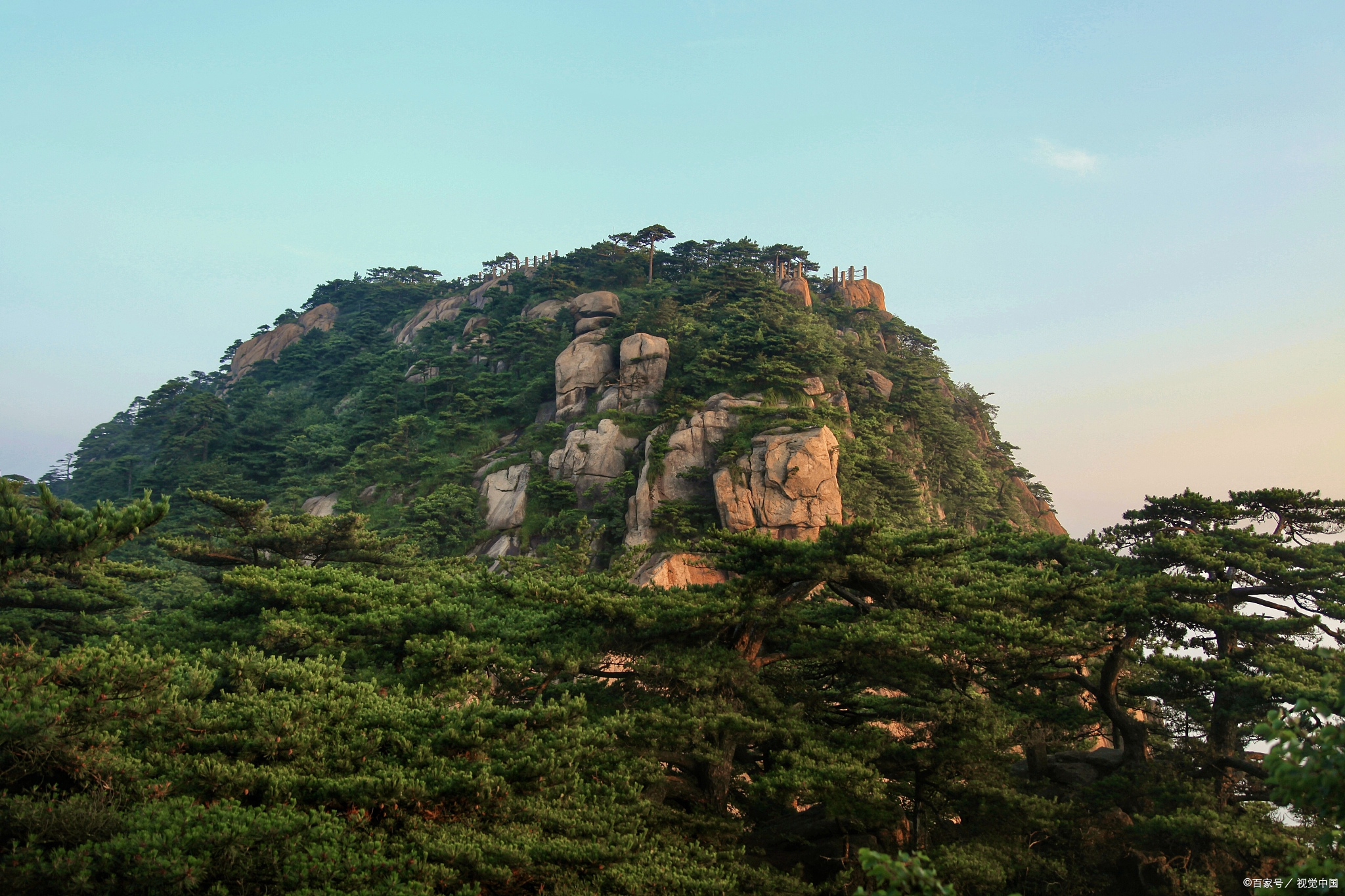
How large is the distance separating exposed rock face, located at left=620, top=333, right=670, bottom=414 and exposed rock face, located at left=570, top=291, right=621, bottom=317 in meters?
6.97

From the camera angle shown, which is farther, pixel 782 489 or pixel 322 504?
pixel 322 504

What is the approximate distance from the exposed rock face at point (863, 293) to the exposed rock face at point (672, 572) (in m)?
Answer: 26.3

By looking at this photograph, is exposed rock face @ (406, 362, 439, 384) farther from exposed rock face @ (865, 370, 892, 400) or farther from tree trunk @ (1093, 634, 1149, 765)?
tree trunk @ (1093, 634, 1149, 765)

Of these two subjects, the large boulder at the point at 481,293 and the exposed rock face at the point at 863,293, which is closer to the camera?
the exposed rock face at the point at 863,293

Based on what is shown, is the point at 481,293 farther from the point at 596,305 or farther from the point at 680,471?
the point at 680,471

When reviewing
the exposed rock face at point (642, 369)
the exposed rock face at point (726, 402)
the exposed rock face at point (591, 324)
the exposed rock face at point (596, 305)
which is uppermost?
the exposed rock face at point (596, 305)

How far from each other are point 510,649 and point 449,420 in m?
25.1

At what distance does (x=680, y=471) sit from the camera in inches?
1085

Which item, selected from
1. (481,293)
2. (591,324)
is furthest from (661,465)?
(481,293)

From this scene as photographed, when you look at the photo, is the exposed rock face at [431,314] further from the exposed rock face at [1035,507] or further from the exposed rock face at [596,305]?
the exposed rock face at [1035,507]

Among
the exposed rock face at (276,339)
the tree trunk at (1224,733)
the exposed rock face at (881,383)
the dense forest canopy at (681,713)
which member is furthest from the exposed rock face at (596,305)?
the tree trunk at (1224,733)

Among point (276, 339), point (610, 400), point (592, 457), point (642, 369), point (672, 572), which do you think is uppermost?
point (276, 339)

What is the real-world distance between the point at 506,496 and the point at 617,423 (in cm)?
511

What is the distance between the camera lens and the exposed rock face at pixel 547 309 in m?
42.4
